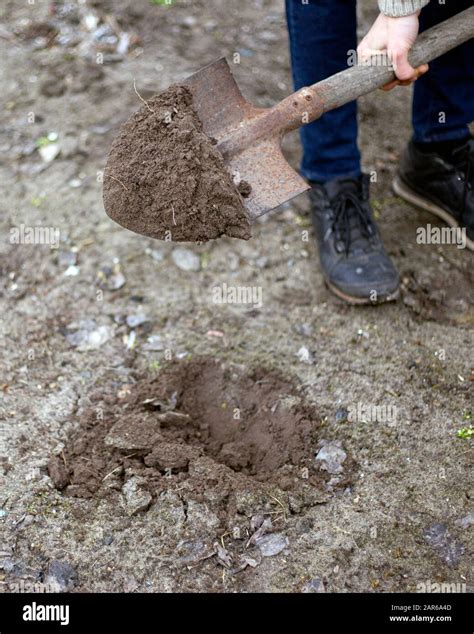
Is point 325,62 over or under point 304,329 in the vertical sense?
over

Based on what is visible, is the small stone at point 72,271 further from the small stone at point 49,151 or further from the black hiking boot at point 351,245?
the black hiking boot at point 351,245

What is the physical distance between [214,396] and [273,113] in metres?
1.06

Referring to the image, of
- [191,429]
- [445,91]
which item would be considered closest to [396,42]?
[445,91]

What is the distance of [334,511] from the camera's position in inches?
92.6

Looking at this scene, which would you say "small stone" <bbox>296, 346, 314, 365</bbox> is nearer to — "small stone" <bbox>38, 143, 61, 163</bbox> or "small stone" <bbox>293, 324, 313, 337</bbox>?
"small stone" <bbox>293, 324, 313, 337</bbox>

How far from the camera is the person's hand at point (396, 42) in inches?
94.7

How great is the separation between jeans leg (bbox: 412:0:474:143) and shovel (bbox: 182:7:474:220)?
11.3 inches

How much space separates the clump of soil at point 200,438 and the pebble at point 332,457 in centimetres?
3

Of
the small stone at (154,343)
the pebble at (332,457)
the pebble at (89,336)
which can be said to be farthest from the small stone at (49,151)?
the pebble at (332,457)

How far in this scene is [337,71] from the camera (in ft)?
9.50

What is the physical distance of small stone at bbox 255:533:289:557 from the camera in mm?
2258

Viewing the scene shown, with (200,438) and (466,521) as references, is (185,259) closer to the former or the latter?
(200,438)

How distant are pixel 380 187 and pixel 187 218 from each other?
5.29 ft
